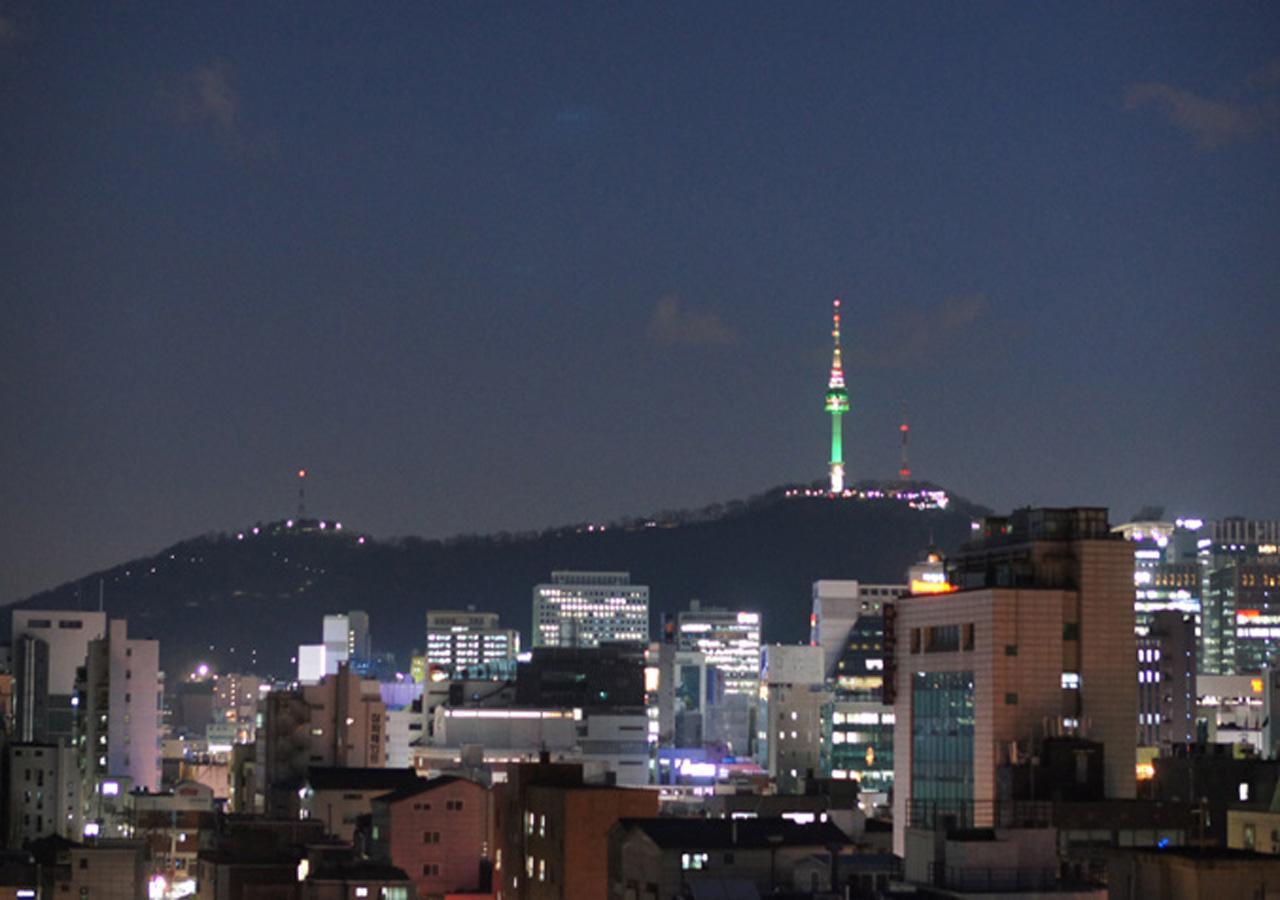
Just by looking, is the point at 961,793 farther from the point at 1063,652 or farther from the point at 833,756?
the point at 833,756

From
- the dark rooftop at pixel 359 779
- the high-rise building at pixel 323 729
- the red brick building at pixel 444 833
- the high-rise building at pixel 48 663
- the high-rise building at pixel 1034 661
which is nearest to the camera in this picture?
the high-rise building at pixel 1034 661

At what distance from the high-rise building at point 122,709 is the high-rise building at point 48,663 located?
17871 mm

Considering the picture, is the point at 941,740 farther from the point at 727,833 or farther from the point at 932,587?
the point at 727,833

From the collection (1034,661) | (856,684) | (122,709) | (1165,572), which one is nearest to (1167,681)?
(856,684)

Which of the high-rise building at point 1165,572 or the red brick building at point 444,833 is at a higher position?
the high-rise building at point 1165,572

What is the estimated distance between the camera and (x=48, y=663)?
126625mm

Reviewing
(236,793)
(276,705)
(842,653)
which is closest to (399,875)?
(276,705)

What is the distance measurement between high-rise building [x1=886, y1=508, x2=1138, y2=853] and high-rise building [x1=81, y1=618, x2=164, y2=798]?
51265mm

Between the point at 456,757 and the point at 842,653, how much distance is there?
5321cm

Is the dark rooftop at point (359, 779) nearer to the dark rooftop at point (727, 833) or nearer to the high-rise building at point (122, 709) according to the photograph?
the high-rise building at point (122, 709)

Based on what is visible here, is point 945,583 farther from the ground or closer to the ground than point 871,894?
farther from the ground

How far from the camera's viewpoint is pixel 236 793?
343 ft

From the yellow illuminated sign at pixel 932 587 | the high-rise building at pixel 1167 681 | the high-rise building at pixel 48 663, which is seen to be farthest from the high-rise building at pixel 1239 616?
the yellow illuminated sign at pixel 932 587

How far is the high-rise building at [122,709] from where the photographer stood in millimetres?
102500
